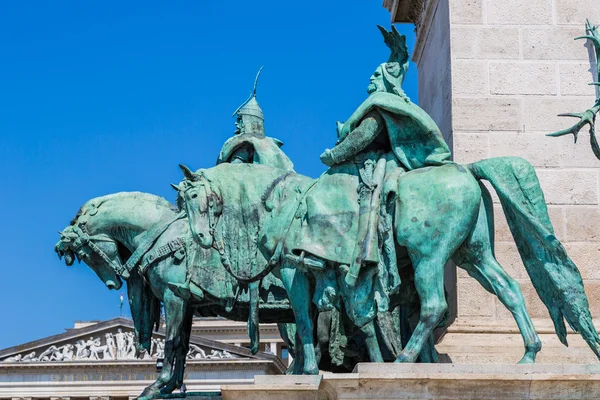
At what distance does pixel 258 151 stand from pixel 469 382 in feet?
16.4

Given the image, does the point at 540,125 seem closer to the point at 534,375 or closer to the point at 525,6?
the point at 525,6

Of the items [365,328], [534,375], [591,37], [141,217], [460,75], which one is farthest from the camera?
[141,217]

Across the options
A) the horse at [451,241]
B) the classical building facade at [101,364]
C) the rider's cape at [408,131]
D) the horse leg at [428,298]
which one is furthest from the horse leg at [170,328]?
the classical building facade at [101,364]

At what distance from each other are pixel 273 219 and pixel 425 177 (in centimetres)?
148

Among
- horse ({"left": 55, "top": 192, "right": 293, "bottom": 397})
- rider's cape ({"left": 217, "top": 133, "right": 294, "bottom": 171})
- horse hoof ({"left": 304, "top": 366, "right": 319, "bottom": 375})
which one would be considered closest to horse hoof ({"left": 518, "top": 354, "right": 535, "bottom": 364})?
horse hoof ({"left": 304, "top": 366, "right": 319, "bottom": 375})

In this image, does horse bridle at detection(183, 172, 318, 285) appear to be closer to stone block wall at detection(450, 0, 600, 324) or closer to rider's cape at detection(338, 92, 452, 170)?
rider's cape at detection(338, 92, 452, 170)

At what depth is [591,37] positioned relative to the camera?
1217 cm

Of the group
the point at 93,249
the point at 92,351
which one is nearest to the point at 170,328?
the point at 93,249

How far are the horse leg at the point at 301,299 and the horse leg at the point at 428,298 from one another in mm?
951

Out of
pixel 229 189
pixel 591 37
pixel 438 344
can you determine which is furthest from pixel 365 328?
pixel 591 37

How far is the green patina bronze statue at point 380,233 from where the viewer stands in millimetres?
10484

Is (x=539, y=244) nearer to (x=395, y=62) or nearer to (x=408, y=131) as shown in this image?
(x=408, y=131)

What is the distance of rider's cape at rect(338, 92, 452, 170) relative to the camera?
36.1ft

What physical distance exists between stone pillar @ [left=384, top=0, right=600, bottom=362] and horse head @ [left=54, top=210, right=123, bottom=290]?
13.2 feet
